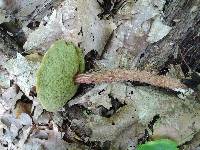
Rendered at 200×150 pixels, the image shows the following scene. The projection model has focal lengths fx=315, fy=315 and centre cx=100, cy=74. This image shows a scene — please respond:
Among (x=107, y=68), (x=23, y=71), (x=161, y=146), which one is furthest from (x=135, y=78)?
(x=23, y=71)

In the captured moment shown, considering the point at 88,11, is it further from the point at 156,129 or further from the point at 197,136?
the point at 197,136

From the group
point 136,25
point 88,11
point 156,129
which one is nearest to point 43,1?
point 88,11

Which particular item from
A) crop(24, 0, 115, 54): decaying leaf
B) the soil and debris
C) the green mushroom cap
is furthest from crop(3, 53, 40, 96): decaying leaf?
the green mushroom cap

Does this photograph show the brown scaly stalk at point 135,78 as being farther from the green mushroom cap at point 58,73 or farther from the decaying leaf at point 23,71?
the decaying leaf at point 23,71

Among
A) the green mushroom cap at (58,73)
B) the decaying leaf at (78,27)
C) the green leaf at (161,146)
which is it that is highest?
the decaying leaf at (78,27)

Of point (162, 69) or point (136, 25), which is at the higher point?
point (136, 25)

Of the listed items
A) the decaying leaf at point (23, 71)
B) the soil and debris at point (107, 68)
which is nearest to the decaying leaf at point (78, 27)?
the soil and debris at point (107, 68)

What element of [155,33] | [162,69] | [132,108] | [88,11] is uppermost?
[88,11]
